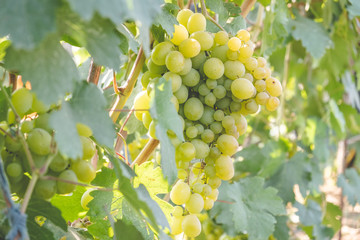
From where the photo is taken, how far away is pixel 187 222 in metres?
0.59

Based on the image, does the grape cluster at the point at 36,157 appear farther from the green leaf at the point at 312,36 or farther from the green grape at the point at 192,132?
the green leaf at the point at 312,36

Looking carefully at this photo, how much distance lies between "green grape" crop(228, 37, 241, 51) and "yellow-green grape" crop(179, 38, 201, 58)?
0.17ft

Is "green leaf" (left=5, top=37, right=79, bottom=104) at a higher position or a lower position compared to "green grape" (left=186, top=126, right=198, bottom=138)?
higher

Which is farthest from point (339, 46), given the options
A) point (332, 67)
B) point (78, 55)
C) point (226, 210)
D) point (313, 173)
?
point (78, 55)

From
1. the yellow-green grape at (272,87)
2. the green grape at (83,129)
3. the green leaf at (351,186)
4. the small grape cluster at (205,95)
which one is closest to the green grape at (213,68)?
the small grape cluster at (205,95)

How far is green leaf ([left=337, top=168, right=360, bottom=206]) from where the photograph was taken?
5.54 ft

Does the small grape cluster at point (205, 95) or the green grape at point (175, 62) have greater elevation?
the green grape at point (175, 62)

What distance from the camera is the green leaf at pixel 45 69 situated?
33cm

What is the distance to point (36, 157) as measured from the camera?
0.41 m

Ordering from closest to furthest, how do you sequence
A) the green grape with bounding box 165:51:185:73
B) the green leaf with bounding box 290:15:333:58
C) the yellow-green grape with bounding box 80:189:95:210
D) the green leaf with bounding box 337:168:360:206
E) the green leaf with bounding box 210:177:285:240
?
the green grape with bounding box 165:51:185:73, the yellow-green grape with bounding box 80:189:95:210, the green leaf with bounding box 210:177:285:240, the green leaf with bounding box 290:15:333:58, the green leaf with bounding box 337:168:360:206

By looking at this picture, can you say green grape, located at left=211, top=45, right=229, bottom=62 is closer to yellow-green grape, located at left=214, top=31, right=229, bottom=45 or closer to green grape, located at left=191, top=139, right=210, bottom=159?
yellow-green grape, located at left=214, top=31, right=229, bottom=45

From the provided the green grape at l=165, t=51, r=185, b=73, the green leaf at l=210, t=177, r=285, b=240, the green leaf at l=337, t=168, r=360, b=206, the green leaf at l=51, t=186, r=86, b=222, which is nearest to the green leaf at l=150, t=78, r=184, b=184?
the green grape at l=165, t=51, r=185, b=73

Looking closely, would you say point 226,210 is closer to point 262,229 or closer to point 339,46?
point 262,229

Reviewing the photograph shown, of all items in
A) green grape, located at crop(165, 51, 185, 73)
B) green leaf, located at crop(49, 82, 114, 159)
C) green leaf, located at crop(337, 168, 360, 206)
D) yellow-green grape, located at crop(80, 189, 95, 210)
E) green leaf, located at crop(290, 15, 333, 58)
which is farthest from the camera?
green leaf, located at crop(337, 168, 360, 206)
